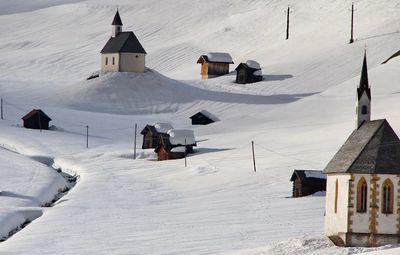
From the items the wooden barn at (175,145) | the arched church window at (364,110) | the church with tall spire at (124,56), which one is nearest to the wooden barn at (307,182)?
the arched church window at (364,110)

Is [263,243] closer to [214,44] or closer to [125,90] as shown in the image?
[125,90]

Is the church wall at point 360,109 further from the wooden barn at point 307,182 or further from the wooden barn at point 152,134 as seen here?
the wooden barn at point 152,134

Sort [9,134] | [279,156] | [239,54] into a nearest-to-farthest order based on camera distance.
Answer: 1. [279,156]
2. [9,134]
3. [239,54]

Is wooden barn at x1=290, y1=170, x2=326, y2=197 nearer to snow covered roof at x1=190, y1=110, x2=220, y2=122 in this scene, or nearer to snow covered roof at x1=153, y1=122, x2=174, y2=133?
snow covered roof at x1=153, y1=122, x2=174, y2=133

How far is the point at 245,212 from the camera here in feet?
184

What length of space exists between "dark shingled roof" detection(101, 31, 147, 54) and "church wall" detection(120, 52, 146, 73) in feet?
1.62

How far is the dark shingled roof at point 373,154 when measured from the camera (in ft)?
150

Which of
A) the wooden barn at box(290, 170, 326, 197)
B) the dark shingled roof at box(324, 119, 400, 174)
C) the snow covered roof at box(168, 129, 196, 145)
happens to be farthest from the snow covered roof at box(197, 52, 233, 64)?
the dark shingled roof at box(324, 119, 400, 174)

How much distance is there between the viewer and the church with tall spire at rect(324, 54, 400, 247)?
45250 mm

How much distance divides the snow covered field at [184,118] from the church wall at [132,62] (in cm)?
186

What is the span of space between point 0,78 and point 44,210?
253 feet

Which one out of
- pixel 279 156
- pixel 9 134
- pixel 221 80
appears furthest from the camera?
pixel 221 80

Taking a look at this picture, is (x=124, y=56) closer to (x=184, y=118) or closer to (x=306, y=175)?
(x=184, y=118)

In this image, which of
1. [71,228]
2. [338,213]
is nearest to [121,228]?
[71,228]
